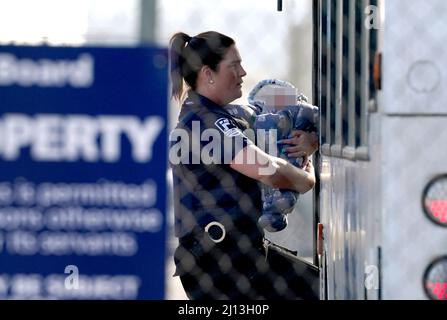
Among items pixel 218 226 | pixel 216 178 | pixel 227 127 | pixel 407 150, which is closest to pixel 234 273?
pixel 218 226

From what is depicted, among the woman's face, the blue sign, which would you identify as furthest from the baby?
the blue sign

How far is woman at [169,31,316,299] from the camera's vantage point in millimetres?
4270

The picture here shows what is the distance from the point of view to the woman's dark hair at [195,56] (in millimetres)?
4469

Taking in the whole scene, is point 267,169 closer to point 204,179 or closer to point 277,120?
point 204,179

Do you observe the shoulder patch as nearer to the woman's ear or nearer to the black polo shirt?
the black polo shirt

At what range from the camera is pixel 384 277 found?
3170 mm

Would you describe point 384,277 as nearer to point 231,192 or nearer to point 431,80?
point 431,80

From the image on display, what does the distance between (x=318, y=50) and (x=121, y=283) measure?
6.57ft

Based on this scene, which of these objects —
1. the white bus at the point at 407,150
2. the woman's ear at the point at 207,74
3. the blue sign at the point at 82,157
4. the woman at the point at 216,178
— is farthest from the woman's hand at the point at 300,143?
the blue sign at the point at 82,157

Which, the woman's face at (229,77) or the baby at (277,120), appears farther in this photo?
the baby at (277,120)

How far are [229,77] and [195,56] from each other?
169mm

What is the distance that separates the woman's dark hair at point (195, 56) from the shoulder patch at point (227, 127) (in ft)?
0.90

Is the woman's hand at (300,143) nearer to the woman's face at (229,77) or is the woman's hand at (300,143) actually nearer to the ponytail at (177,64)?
the woman's face at (229,77)
